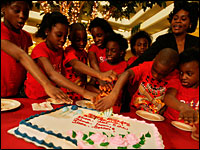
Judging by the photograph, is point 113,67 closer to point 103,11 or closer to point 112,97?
point 112,97

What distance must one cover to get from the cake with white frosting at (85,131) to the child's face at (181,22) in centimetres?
91

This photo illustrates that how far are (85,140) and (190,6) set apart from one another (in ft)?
4.67

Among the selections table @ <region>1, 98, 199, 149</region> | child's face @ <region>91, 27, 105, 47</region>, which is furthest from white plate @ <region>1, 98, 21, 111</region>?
child's face @ <region>91, 27, 105, 47</region>

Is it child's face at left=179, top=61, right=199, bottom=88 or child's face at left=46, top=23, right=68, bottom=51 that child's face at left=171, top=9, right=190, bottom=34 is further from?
child's face at left=46, top=23, right=68, bottom=51

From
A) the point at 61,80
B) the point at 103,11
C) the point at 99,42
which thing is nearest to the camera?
the point at 61,80

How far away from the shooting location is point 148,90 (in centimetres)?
144

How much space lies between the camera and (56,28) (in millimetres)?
1416

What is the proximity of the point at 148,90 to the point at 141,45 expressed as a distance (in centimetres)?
108

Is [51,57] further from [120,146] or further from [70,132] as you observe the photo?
[120,146]

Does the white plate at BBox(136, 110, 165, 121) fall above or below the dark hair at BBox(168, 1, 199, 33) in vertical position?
below

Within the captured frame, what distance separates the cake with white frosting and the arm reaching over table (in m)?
0.09

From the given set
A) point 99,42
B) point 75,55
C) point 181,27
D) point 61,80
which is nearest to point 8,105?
point 61,80

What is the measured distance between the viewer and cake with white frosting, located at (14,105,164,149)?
27.7 inches

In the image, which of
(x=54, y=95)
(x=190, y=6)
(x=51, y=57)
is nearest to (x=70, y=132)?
(x=54, y=95)
